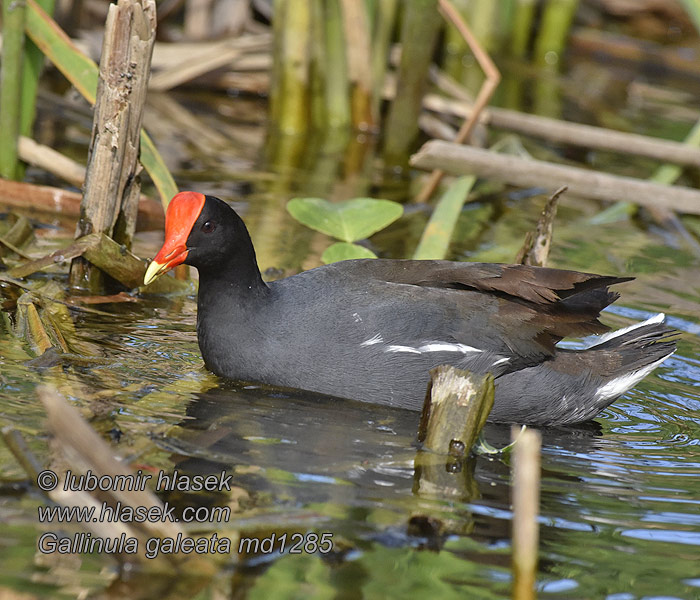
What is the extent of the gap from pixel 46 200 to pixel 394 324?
248 centimetres

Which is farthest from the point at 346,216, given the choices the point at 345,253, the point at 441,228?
the point at 441,228

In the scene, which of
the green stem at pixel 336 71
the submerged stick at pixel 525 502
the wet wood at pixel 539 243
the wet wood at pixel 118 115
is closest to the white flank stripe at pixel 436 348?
the wet wood at pixel 539 243

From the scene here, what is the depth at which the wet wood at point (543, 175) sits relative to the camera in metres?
5.96

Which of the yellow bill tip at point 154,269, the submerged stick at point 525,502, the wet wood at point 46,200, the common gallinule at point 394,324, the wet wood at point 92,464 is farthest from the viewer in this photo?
the wet wood at point 46,200

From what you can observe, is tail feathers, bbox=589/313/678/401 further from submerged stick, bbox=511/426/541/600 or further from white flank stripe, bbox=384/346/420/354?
submerged stick, bbox=511/426/541/600

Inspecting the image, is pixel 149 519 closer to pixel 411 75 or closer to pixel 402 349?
pixel 402 349

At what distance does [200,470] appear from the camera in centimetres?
312

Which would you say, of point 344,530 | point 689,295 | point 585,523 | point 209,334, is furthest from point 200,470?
point 689,295

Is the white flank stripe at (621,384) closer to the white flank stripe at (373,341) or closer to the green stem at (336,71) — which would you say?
the white flank stripe at (373,341)

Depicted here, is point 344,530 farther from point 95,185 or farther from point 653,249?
point 653,249

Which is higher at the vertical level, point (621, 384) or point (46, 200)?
point (46, 200)

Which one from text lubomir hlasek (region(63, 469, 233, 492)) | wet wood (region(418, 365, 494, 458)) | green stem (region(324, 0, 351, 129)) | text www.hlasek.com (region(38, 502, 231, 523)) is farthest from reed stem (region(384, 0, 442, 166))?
text www.hlasek.com (region(38, 502, 231, 523))

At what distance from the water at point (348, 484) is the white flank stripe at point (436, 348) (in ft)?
0.77

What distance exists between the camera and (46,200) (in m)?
5.51
